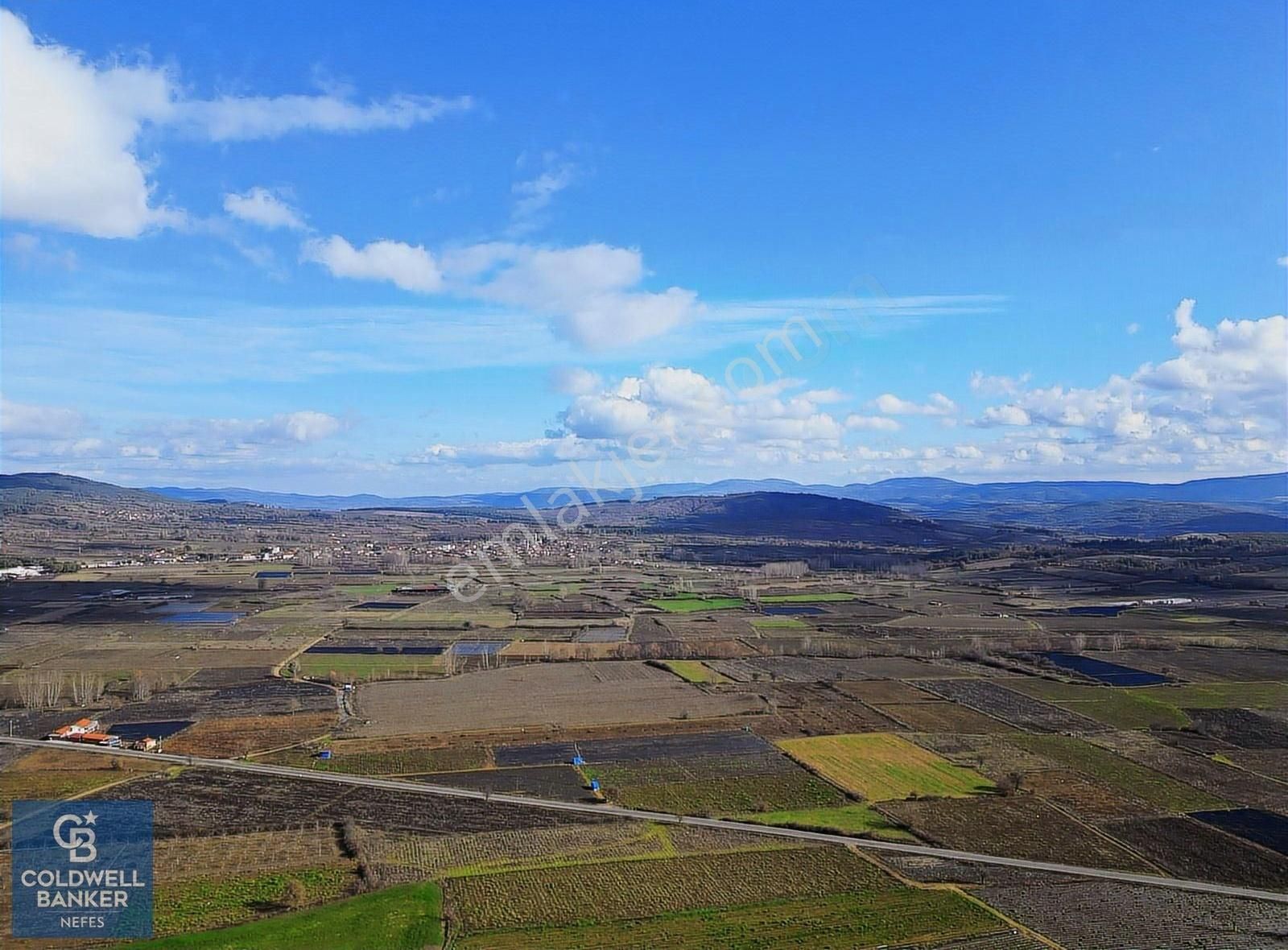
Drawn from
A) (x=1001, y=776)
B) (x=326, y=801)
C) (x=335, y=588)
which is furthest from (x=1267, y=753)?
(x=335, y=588)

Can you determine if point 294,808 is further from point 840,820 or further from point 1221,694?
point 1221,694

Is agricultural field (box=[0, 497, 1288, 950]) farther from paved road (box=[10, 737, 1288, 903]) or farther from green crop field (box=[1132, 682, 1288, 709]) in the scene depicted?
paved road (box=[10, 737, 1288, 903])

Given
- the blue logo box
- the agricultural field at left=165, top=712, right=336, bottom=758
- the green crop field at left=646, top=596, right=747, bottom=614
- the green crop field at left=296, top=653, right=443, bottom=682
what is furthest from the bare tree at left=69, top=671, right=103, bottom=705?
the green crop field at left=646, top=596, right=747, bottom=614

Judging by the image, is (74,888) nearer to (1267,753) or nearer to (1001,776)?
(1001,776)

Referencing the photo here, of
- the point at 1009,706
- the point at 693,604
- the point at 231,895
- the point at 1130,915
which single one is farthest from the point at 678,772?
the point at 693,604

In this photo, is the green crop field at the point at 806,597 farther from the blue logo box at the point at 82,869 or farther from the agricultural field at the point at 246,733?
the blue logo box at the point at 82,869

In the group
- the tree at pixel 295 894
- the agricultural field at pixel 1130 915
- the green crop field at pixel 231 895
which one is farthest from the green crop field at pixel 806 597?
the tree at pixel 295 894

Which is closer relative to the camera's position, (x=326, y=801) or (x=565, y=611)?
(x=326, y=801)
